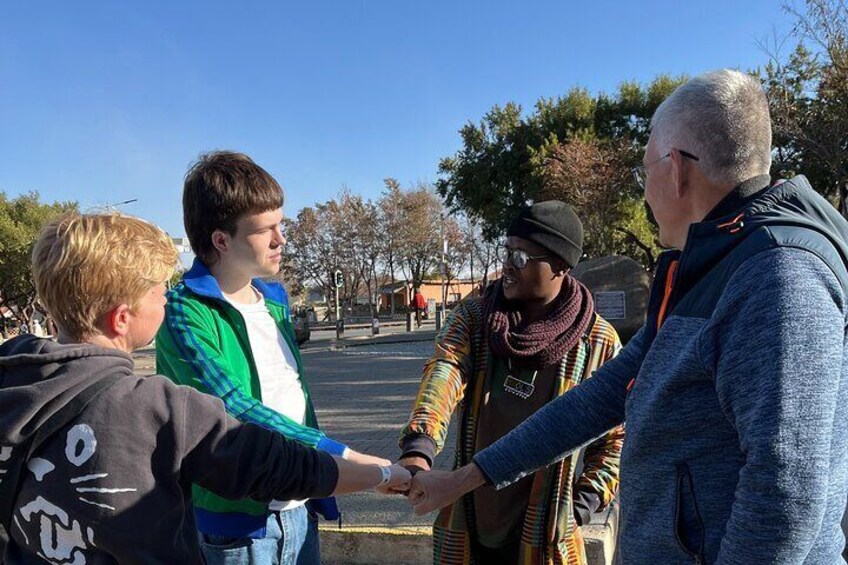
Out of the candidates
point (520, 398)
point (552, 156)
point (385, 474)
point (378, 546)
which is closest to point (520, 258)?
point (520, 398)

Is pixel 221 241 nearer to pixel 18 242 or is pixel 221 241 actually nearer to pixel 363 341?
pixel 363 341

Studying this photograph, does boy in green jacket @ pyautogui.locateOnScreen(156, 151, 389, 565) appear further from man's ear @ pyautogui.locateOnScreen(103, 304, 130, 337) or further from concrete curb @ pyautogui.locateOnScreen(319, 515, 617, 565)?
concrete curb @ pyautogui.locateOnScreen(319, 515, 617, 565)

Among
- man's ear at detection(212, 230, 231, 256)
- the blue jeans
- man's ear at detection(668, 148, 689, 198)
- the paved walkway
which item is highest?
man's ear at detection(668, 148, 689, 198)

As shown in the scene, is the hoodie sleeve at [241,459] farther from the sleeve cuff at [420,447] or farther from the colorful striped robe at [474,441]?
the colorful striped robe at [474,441]

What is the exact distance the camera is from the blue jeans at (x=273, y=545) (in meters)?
1.85

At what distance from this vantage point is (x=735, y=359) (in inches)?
45.0

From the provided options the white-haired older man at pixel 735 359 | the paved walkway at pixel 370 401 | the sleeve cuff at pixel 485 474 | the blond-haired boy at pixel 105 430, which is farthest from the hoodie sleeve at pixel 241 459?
the paved walkway at pixel 370 401

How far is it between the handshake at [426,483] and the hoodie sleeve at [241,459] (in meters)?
0.39

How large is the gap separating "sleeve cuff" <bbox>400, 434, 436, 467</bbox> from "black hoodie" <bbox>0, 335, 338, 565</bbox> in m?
0.88

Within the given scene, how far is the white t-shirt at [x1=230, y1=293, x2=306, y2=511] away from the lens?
1.98m

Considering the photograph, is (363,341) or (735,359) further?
(363,341)

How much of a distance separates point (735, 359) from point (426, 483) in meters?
1.22

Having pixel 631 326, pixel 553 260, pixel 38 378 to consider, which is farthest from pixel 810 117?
pixel 38 378

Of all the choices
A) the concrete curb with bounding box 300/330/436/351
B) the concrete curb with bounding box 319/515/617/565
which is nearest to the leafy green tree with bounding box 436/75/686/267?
the concrete curb with bounding box 300/330/436/351
